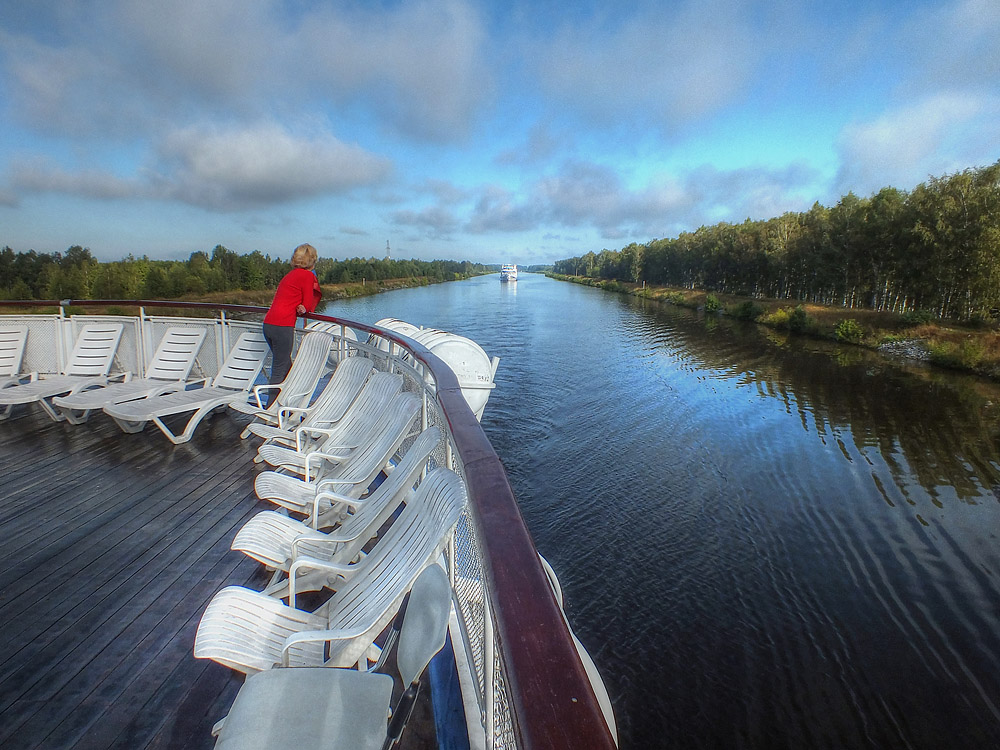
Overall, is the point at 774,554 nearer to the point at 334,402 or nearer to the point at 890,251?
the point at 334,402

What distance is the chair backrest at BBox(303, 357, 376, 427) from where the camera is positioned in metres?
4.42

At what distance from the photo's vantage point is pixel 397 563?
179 centimetres

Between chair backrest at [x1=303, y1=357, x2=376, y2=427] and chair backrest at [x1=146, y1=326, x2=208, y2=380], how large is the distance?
7.97 ft

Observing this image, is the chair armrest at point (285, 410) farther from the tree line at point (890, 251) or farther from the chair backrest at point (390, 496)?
the tree line at point (890, 251)

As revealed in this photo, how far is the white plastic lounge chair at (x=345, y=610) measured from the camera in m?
1.62

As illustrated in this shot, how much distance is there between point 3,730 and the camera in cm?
196

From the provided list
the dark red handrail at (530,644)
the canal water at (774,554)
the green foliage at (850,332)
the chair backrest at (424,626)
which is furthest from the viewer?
the green foliage at (850,332)

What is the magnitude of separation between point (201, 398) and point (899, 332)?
29.0 m

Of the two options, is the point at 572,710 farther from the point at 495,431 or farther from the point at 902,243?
the point at 902,243

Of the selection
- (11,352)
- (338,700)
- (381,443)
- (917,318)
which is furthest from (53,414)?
(917,318)

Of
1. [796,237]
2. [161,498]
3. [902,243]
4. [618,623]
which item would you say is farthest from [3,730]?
[796,237]

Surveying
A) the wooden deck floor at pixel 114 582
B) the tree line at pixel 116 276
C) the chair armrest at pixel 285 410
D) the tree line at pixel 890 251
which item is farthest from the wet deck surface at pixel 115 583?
the tree line at pixel 116 276

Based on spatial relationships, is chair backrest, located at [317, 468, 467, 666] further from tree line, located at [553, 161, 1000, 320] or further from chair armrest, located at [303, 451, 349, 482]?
tree line, located at [553, 161, 1000, 320]

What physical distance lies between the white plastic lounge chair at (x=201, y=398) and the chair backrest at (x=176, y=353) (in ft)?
1.10
